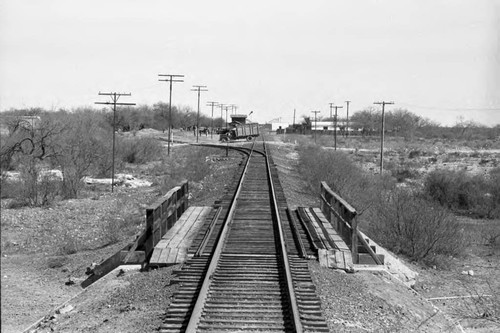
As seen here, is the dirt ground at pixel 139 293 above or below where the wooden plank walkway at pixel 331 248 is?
below

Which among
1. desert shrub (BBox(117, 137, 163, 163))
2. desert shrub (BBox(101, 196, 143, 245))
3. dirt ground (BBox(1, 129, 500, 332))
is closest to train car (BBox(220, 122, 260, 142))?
desert shrub (BBox(117, 137, 163, 163))

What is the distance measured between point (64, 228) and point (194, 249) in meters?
10.5

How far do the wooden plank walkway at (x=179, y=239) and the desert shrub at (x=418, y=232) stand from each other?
5.67 metres

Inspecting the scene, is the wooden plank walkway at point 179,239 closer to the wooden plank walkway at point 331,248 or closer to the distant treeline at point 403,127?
the wooden plank walkway at point 331,248

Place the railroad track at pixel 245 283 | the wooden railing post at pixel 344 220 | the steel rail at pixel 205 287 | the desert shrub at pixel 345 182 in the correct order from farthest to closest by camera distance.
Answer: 1. the desert shrub at pixel 345 182
2. the wooden railing post at pixel 344 220
3. the railroad track at pixel 245 283
4. the steel rail at pixel 205 287

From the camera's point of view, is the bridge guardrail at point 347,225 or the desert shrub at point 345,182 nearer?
the bridge guardrail at point 347,225

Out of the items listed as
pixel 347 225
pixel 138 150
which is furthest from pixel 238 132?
pixel 347 225

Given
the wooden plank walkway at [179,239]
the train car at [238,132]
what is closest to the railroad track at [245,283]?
the wooden plank walkway at [179,239]

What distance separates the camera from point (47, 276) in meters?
14.4

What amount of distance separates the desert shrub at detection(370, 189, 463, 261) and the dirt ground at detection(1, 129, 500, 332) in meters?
0.63

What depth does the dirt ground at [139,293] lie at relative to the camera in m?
8.47

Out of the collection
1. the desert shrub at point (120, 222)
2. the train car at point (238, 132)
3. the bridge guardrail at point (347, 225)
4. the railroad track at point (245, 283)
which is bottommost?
the desert shrub at point (120, 222)

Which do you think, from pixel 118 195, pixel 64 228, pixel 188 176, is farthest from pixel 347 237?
pixel 188 176

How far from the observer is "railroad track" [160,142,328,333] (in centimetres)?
780
